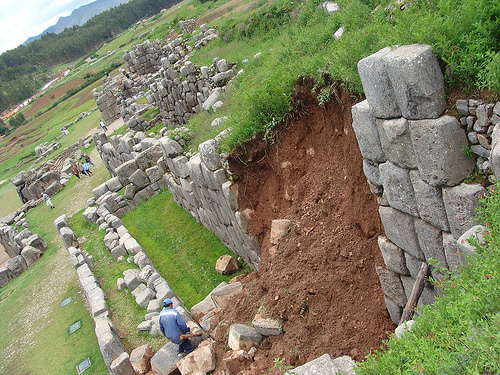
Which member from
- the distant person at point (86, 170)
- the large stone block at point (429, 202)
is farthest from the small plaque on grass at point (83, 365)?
the distant person at point (86, 170)

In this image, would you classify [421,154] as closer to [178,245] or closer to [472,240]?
[472,240]

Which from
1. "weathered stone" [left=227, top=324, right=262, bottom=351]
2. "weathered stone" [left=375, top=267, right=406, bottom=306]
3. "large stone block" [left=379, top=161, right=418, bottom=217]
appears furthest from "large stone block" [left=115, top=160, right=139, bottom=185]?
"large stone block" [left=379, top=161, right=418, bottom=217]

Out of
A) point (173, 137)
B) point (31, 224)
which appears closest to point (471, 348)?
point (173, 137)

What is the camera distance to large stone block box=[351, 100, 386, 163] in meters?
5.30

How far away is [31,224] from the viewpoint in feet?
76.2

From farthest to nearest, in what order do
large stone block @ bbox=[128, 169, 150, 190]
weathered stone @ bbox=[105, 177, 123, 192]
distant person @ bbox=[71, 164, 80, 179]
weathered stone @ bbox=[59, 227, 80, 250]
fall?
distant person @ bbox=[71, 164, 80, 179] < weathered stone @ bbox=[105, 177, 123, 192] < large stone block @ bbox=[128, 169, 150, 190] < weathered stone @ bbox=[59, 227, 80, 250]

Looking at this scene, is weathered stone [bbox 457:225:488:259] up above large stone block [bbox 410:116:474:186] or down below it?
below

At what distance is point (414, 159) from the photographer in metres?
4.79

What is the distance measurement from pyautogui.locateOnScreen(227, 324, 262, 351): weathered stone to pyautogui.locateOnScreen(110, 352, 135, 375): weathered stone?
2.97 metres

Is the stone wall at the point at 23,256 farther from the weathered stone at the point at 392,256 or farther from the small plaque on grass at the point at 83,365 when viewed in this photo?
the weathered stone at the point at 392,256

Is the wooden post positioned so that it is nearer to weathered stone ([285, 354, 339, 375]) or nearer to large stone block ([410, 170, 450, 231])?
large stone block ([410, 170, 450, 231])

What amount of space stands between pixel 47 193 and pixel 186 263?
698 inches

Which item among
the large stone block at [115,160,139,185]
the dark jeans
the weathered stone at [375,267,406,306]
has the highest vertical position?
the large stone block at [115,160,139,185]

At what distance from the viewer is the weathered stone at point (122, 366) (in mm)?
8734
